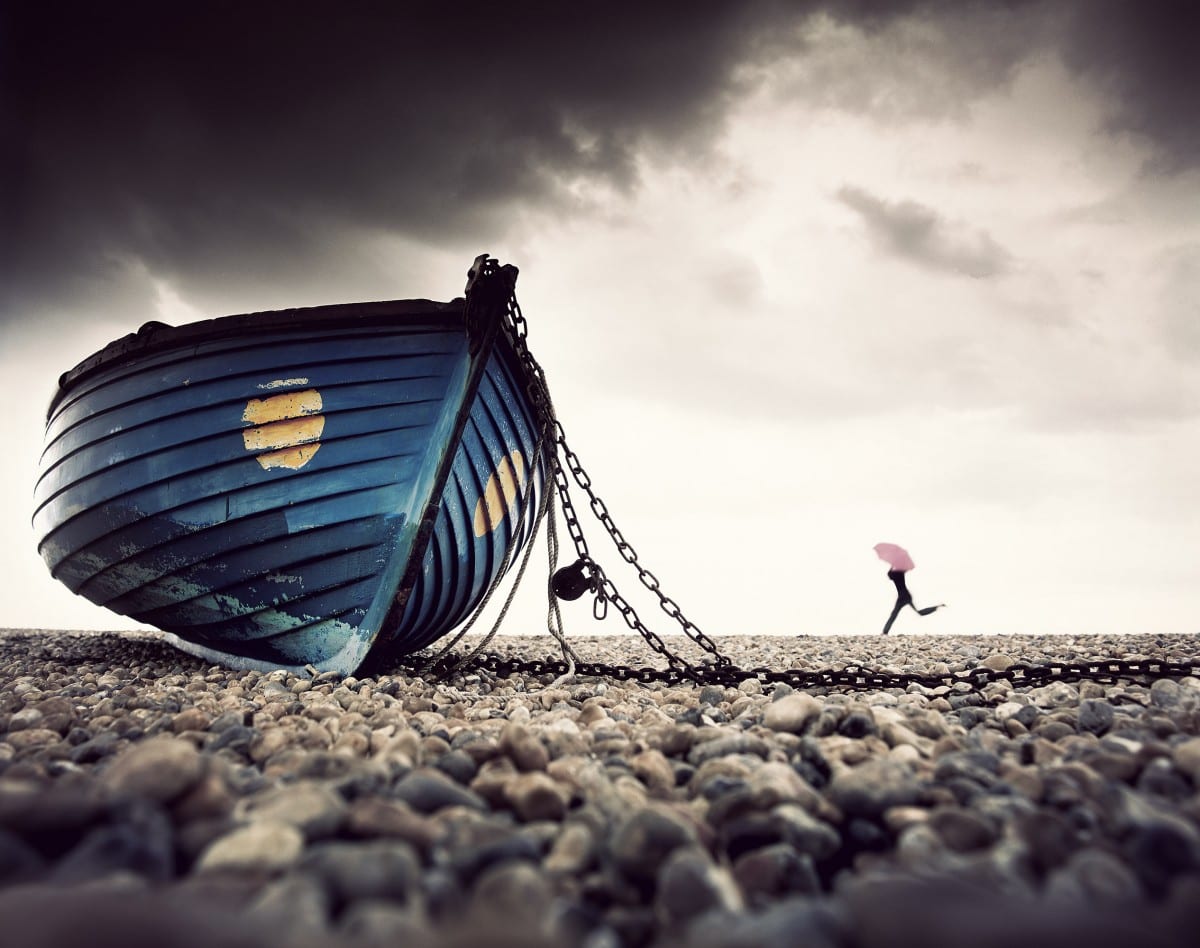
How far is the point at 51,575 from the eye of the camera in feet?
18.4

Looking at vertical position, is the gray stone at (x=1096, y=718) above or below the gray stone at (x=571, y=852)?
above

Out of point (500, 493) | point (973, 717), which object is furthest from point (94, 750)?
point (500, 493)

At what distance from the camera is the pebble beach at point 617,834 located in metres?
0.82

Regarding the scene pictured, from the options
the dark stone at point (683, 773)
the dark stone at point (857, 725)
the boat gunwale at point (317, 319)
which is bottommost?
the dark stone at point (683, 773)

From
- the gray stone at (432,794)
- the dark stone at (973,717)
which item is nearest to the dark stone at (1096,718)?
the dark stone at (973,717)

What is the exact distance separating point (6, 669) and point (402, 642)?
3.21 meters

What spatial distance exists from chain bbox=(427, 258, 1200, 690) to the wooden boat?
0.80 ft

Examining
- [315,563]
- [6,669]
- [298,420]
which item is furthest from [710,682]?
[6,669]

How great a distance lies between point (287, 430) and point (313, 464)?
0.25 m

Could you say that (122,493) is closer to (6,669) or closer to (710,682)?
(6,669)

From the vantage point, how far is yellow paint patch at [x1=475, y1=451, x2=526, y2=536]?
14.4 ft

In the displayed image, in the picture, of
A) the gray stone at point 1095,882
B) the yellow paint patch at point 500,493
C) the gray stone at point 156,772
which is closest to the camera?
the gray stone at point 1095,882

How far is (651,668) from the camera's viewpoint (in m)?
4.07

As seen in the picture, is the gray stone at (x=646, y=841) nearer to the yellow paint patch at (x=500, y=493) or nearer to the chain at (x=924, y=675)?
the chain at (x=924, y=675)
